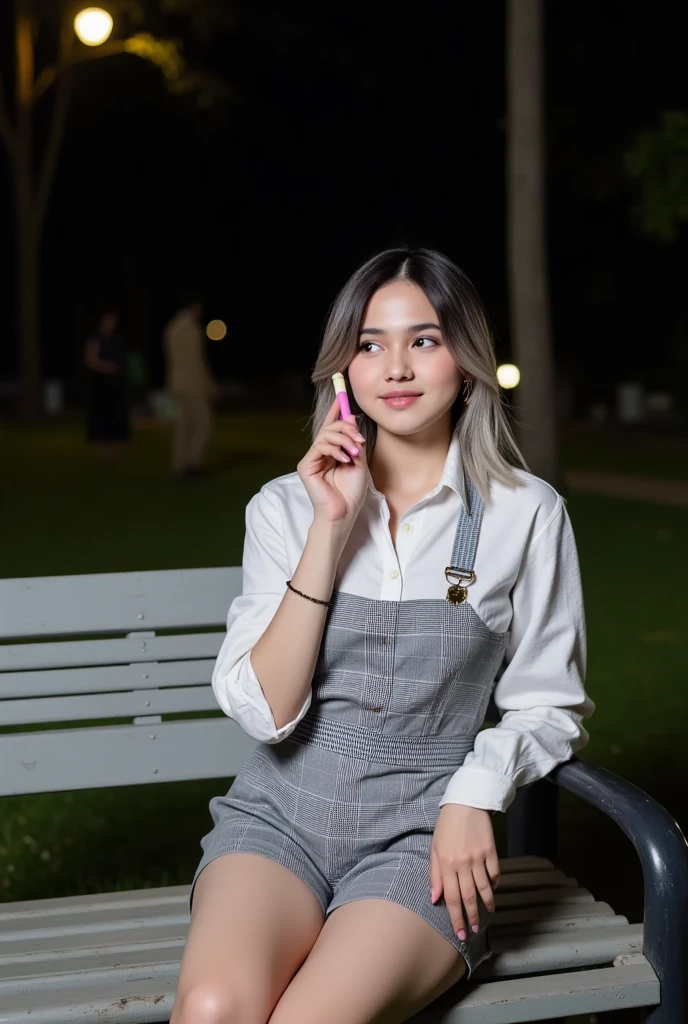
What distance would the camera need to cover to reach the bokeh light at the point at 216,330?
62.9 meters

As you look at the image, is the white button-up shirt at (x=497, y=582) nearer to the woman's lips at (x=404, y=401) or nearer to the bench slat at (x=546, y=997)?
the woman's lips at (x=404, y=401)

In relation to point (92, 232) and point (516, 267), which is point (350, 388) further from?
point (92, 232)

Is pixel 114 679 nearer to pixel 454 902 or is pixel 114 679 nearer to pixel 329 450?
pixel 329 450

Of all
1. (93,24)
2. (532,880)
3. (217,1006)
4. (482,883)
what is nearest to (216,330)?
(93,24)

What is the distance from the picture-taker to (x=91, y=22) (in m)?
20.9

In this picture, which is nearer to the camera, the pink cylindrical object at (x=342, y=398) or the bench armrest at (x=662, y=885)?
the bench armrest at (x=662, y=885)

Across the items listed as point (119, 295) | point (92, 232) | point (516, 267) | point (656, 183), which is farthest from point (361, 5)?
point (516, 267)

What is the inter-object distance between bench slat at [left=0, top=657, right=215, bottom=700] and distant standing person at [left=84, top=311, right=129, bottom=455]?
17721 millimetres

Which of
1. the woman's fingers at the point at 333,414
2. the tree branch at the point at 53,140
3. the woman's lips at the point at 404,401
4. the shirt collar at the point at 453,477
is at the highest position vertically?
the tree branch at the point at 53,140

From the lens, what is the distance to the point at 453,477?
306cm

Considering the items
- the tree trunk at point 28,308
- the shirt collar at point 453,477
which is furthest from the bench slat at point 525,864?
the tree trunk at point 28,308

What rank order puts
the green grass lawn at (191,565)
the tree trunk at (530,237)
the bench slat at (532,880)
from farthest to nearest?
the tree trunk at (530,237)
the green grass lawn at (191,565)
the bench slat at (532,880)

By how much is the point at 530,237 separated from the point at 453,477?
11.9 metres

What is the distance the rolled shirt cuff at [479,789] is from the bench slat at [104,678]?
3.08 ft
